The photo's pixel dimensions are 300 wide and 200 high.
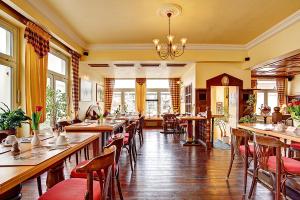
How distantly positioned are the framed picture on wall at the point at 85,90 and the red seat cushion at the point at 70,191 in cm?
527

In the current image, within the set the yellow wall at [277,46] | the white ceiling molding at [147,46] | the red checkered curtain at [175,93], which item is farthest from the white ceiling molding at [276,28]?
the red checkered curtain at [175,93]

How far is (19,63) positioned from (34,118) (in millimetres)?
2288

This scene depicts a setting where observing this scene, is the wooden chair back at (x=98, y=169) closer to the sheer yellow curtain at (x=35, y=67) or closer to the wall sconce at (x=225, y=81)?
the sheer yellow curtain at (x=35, y=67)

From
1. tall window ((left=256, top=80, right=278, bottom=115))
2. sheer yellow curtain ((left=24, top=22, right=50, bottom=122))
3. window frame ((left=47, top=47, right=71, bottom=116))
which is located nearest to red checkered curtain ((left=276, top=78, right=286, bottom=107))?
tall window ((left=256, top=80, right=278, bottom=115))

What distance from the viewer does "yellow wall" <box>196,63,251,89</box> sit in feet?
21.7

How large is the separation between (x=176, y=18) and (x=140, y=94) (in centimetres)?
714

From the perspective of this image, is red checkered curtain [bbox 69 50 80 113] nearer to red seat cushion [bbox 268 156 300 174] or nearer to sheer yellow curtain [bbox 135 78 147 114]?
red seat cushion [bbox 268 156 300 174]

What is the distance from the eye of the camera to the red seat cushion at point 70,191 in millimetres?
1525

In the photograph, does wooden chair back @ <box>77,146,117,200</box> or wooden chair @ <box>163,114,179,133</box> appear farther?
wooden chair @ <box>163,114,179,133</box>

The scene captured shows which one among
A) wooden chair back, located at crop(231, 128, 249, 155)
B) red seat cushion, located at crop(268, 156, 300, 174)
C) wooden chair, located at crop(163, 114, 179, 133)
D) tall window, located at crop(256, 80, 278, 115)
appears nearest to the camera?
red seat cushion, located at crop(268, 156, 300, 174)

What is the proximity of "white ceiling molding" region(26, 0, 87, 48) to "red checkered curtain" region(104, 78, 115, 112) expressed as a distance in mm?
5238

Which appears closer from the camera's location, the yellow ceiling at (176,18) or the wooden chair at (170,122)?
the yellow ceiling at (176,18)

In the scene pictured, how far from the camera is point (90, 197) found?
53.3 inches

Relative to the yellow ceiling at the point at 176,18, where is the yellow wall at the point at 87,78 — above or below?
below
